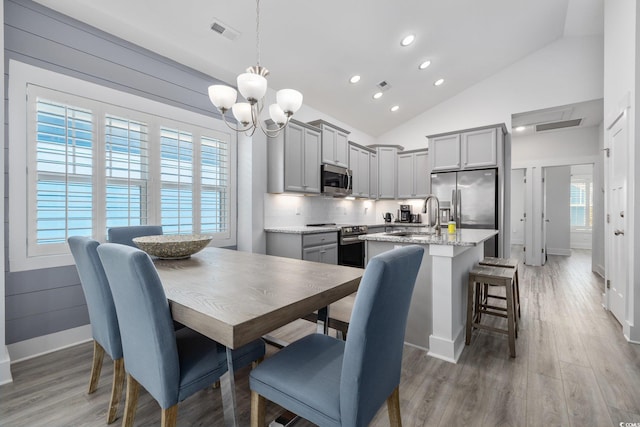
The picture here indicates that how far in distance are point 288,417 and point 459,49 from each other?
4.84m

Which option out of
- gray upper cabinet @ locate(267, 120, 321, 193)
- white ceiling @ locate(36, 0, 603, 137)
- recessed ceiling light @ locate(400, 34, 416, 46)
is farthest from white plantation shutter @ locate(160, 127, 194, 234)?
recessed ceiling light @ locate(400, 34, 416, 46)

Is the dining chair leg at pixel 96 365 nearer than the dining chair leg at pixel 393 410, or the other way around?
the dining chair leg at pixel 393 410

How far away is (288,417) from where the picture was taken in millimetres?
1413

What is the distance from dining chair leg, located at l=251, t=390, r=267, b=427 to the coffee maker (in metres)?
5.05

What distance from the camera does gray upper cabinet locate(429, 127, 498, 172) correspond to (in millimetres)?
4387

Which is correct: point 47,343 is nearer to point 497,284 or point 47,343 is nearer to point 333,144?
point 497,284

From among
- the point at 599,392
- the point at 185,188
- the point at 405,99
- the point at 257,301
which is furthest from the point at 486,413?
the point at 405,99

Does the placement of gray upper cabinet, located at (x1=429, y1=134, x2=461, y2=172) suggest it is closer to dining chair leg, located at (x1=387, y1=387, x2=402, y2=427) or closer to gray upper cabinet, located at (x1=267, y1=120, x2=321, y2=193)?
gray upper cabinet, located at (x1=267, y1=120, x2=321, y2=193)

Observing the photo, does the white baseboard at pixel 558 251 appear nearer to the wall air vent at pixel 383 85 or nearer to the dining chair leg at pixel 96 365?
the wall air vent at pixel 383 85

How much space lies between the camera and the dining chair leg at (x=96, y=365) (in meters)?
1.71

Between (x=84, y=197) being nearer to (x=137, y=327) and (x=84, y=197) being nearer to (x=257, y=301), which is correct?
(x=137, y=327)

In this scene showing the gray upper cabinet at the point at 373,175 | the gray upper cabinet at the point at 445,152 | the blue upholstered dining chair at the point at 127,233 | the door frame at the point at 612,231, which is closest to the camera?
the blue upholstered dining chair at the point at 127,233

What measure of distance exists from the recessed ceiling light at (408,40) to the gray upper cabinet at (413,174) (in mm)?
2141

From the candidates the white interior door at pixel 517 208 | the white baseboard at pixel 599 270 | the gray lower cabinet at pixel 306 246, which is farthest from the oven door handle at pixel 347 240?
the white interior door at pixel 517 208
